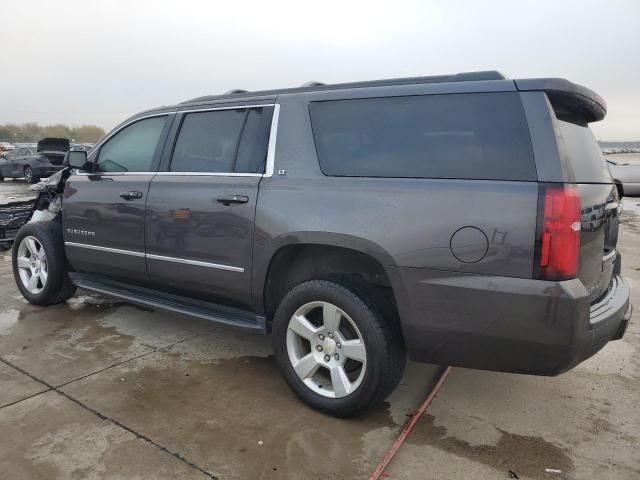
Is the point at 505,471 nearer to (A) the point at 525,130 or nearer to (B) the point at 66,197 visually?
(A) the point at 525,130

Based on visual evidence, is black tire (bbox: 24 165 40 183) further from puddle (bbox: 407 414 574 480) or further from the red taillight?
the red taillight

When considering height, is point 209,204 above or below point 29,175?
above

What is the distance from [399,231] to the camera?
2.53 m

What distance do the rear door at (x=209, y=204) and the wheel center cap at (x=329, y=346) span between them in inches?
24.6

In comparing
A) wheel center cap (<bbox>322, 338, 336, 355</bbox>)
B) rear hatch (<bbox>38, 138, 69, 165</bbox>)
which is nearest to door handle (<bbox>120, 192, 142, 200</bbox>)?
wheel center cap (<bbox>322, 338, 336, 355</bbox>)

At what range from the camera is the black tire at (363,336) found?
263 centimetres

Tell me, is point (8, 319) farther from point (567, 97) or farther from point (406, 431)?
point (567, 97)

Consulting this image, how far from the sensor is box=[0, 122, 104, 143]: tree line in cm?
6706

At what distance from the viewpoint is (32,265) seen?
15.6ft

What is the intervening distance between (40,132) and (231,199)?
3252 inches

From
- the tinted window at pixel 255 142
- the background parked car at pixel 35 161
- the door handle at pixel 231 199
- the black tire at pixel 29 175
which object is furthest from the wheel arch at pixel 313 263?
the black tire at pixel 29 175

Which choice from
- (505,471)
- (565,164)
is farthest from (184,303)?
(565,164)

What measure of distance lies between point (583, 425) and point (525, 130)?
1.72 metres

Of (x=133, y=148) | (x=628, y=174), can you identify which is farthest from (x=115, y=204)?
(x=628, y=174)
